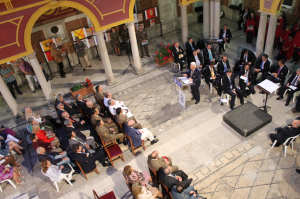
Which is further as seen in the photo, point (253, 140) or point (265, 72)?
point (265, 72)

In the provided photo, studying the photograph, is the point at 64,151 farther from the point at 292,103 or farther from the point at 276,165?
the point at 292,103

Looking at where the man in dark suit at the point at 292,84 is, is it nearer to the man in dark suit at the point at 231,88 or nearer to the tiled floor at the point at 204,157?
the tiled floor at the point at 204,157

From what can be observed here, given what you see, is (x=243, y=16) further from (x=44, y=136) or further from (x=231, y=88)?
(x=44, y=136)

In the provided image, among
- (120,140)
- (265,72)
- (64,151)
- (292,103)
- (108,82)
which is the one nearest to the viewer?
(64,151)

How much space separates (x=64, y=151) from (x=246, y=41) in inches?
392

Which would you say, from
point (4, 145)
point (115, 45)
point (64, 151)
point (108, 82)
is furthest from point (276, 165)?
point (115, 45)

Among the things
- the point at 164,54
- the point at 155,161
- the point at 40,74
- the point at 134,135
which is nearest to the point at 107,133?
the point at 134,135

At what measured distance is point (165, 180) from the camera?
19.2 ft

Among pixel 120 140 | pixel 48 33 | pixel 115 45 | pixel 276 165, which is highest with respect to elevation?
pixel 48 33

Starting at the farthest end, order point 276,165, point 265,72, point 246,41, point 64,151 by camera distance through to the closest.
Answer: point 246,41 < point 265,72 < point 64,151 < point 276,165

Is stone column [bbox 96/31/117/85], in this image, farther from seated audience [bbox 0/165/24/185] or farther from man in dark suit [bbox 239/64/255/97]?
man in dark suit [bbox 239/64/255/97]

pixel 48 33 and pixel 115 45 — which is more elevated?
pixel 48 33

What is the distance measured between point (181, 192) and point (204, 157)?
6.70 ft

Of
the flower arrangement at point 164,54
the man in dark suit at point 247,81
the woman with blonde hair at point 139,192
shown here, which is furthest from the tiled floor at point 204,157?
the flower arrangement at point 164,54
